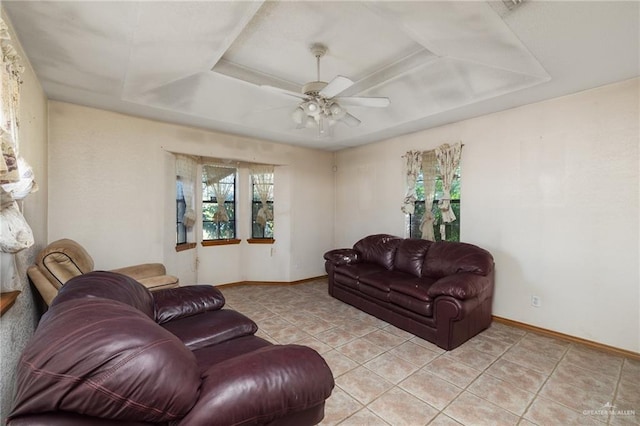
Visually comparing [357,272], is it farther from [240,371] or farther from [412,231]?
[240,371]

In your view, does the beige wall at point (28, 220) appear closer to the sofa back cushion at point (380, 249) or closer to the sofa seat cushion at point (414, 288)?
the sofa seat cushion at point (414, 288)

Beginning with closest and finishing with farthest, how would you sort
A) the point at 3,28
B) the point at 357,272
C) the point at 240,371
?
the point at 240,371
the point at 3,28
the point at 357,272

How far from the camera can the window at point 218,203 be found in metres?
4.75

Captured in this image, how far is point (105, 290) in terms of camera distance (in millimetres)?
1459

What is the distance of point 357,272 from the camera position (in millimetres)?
3867

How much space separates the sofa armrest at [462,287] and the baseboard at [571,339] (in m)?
0.75

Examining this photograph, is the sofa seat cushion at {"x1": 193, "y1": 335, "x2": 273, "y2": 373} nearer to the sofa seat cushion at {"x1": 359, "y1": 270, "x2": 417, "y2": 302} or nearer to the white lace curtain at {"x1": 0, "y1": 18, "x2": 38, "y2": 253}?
the white lace curtain at {"x1": 0, "y1": 18, "x2": 38, "y2": 253}

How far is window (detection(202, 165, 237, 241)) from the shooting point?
4754 millimetres

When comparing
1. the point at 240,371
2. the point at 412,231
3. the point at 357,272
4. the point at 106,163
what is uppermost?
the point at 106,163

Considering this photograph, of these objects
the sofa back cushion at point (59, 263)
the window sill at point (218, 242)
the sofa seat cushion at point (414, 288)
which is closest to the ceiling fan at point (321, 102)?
the sofa seat cushion at point (414, 288)

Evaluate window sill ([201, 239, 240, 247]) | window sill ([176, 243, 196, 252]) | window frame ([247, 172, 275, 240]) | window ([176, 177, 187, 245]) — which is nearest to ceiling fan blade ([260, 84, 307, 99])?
window ([176, 177, 187, 245])

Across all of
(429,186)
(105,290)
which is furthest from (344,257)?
(105,290)

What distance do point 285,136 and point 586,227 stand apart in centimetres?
400

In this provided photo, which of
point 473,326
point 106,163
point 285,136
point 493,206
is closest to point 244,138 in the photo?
point 285,136
